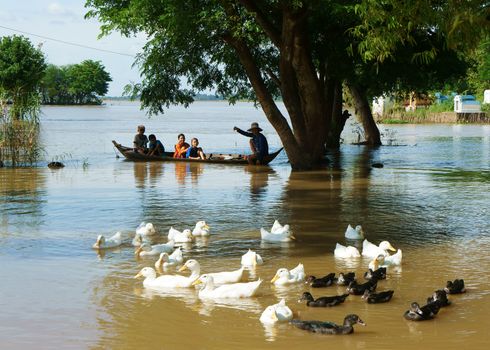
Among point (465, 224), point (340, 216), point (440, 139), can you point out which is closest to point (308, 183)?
point (340, 216)

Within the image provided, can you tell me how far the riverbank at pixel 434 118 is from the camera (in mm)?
71312

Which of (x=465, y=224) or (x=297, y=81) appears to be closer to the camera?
(x=465, y=224)

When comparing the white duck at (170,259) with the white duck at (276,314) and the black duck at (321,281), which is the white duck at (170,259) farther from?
the white duck at (276,314)

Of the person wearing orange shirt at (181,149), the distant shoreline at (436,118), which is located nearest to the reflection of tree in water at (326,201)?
the person wearing orange shirt at (181,149)

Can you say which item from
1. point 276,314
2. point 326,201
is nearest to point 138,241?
Answer: point 276,314

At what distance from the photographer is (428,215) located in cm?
1780

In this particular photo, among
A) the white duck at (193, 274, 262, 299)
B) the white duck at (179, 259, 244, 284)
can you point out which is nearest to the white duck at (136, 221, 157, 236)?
the white duck at (179, 259, 244, 284)

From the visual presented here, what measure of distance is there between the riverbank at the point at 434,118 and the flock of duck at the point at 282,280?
5890cm

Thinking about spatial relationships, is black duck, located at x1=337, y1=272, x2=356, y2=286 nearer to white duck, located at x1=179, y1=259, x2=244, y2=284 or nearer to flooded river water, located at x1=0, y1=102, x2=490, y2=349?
flooded river water, located at x1=0, y1=102, x2=490, y2=349

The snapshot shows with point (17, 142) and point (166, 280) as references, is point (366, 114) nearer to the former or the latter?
point (17, 142)

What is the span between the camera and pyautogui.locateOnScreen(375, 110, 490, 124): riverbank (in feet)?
234

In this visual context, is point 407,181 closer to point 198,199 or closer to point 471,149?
point 198,199

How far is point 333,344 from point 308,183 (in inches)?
605

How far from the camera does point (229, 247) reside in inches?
558
